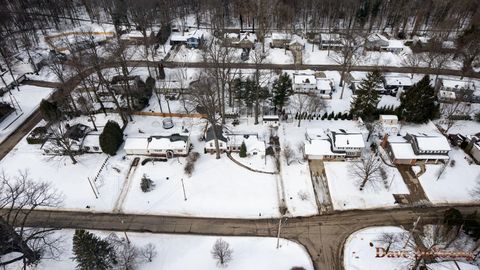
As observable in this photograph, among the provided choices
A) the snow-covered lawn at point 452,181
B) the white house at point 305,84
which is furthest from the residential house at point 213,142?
the snow-covered lawn at point 452,181

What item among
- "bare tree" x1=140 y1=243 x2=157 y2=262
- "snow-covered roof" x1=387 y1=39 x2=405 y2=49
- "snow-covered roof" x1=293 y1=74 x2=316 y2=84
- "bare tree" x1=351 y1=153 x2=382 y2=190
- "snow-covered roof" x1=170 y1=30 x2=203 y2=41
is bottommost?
"bare tree" x1=140 y1=243 x2=157 y2=262

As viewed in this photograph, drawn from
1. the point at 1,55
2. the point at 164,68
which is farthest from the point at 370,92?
the point at 1,55

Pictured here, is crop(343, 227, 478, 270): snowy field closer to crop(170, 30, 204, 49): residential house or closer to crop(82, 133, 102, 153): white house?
crop(82, 133, 102, 153): white house

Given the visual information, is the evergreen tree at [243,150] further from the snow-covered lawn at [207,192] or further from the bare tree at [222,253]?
the bare tree at [222,253]

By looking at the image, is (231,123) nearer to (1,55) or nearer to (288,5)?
(288,5)

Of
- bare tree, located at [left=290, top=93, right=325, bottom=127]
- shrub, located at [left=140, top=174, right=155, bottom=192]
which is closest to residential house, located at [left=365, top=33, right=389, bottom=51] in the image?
bare tree, located at [left=290, top=93, right=325, bottom=127]

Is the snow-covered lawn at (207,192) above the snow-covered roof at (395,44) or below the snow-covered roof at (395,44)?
below
